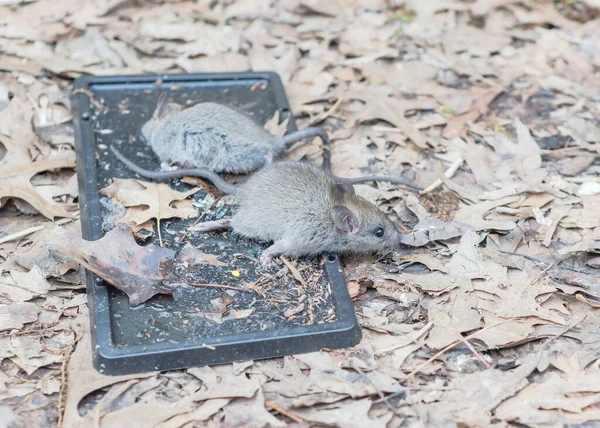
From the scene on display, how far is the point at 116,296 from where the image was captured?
4680mm

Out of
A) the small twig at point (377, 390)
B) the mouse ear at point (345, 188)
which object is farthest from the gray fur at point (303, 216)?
the small twig at point (377, 390)

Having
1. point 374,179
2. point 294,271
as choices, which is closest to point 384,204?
point 374,179

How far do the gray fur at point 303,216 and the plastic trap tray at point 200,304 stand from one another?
0.13 m

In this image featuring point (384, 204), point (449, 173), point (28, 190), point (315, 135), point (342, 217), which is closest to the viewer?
point (342, 217)

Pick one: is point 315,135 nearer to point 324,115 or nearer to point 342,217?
point 324,115

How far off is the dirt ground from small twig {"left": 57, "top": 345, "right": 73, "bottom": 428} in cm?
1

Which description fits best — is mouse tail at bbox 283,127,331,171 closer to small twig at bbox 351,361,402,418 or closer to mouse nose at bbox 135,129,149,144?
mouse nose at bbox 135,129,149,144

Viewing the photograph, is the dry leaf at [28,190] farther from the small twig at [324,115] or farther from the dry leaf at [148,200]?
the small twig at [324,115]

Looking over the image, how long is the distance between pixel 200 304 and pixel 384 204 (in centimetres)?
180

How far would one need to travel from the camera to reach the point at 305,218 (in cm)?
504

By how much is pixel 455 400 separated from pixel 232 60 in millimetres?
4332

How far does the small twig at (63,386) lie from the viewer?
13.3 feet

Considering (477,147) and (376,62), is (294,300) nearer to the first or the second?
(477,147)

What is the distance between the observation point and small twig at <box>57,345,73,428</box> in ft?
13.3
